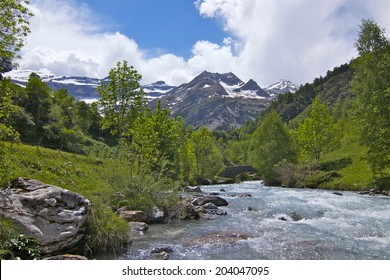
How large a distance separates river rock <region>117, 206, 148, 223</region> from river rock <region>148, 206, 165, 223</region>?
381mm

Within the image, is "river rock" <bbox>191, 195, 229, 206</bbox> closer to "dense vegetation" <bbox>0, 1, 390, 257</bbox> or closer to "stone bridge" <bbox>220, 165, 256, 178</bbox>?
"dense vegetation" <bbox>0, 1, 390, 257</bbox>

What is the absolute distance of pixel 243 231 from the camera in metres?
19.1

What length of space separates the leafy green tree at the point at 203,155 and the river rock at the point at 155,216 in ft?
148

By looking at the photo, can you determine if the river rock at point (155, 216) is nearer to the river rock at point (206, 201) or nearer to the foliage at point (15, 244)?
the river rock at point (206, 201)

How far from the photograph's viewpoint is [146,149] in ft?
91.0

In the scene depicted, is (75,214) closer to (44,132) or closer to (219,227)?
(219,227)

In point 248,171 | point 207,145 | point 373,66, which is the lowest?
point 248,171

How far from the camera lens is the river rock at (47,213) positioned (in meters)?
11.4

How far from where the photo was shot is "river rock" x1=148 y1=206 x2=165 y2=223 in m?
21.3

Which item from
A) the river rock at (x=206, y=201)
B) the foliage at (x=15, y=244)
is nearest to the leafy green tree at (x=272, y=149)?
the river rock at (x=206, y=201)

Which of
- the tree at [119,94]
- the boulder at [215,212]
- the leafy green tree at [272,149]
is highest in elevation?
the tree at [119,94]

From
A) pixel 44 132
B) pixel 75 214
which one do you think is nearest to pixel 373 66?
pixel 75 214

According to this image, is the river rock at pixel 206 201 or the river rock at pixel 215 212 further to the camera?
the river rock at pixel 206 201

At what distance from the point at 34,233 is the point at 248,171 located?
89.6m
